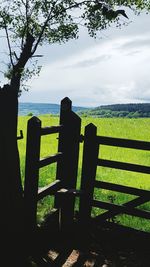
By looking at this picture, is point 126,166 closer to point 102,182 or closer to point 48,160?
point 102,182

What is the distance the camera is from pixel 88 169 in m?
8.86

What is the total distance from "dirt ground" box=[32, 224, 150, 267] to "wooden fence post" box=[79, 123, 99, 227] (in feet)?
1.46

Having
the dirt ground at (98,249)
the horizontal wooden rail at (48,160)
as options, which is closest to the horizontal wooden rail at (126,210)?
the dirt ground at (98,249)

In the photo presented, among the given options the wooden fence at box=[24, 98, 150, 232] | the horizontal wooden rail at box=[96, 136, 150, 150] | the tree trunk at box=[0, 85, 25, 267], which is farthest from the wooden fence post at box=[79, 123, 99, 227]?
the tree trunk at box=[0, 85, 25, 267]

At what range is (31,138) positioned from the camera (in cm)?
724

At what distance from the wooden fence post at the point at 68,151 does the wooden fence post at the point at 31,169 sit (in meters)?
1.52

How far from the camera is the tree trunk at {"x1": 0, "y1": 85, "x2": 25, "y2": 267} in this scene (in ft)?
20.6

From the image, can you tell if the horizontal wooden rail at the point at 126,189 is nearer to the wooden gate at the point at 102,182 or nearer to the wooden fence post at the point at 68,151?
the wooden gate at the point at 102,182

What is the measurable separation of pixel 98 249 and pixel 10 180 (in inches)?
122

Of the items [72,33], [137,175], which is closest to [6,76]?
[72,33]

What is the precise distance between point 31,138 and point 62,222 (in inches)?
105

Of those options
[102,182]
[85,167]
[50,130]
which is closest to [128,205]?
[102,182]

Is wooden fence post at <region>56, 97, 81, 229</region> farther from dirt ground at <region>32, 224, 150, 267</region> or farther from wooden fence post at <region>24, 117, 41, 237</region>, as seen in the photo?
wooden fence post at <region>24, 117, 41, 237</region>

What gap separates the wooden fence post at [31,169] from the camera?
7.24 metres
